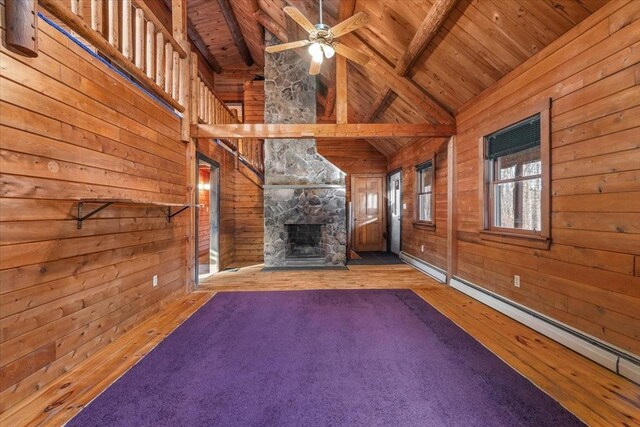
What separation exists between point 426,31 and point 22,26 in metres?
3.23

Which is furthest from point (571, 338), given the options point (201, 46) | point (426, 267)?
point (201, 46)

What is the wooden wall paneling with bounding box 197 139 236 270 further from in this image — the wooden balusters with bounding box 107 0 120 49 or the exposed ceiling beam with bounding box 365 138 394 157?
the exposed ceiling beam with bounding box 365 138 394 157

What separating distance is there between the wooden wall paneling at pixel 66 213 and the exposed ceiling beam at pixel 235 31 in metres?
3.86

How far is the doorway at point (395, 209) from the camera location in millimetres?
6574

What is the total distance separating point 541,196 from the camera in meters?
2.46

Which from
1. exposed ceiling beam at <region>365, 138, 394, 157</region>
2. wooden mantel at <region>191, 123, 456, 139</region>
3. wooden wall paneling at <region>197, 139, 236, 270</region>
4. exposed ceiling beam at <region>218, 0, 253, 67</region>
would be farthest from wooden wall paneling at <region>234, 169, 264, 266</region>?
exposed ceiling beam at <region>218, 0, 253, 67</region>

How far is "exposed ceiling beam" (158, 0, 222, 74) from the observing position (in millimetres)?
5777

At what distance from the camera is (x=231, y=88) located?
7.81m

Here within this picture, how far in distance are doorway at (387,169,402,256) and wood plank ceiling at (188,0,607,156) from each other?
79 centimetres

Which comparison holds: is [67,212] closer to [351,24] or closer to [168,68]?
[168,68]

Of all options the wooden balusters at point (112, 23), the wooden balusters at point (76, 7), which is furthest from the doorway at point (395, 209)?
the wooden balusters at point (76, 7)

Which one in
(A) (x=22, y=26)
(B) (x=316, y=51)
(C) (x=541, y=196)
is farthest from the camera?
(B) (x=316, y=51)

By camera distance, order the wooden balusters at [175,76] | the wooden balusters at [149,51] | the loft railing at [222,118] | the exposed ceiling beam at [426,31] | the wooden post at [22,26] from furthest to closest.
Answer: the loft railing at [222,118] < the wooden balusters at [175,76] < the wooden balusters at [149,51] < the exposed ceiling beam at [426,31] < the wooden post at [22,26]

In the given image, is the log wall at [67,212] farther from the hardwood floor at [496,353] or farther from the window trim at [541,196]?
the window trim at [541,196]
